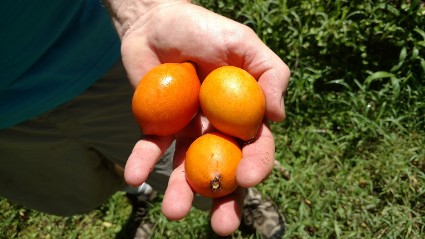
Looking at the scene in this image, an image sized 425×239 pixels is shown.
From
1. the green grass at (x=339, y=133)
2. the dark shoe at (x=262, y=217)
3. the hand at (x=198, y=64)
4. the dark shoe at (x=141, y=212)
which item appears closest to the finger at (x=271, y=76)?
the hand at (x=198, y=64)

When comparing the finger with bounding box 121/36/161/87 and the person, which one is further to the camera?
the finger with bounding box 121/36/161/87

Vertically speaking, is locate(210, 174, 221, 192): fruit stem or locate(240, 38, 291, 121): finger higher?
locate(240, 38, 291, 121): finger

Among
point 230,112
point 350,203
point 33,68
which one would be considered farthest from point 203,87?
point 350,203

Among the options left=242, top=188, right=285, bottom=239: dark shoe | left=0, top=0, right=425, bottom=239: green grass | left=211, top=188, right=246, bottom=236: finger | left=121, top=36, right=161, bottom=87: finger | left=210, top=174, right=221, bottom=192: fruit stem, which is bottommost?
left=242, top=188, right=285, bottom=239: dark shoe

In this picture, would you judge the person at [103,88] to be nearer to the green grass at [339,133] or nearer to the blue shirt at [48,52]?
the blue shirt at [48,52]

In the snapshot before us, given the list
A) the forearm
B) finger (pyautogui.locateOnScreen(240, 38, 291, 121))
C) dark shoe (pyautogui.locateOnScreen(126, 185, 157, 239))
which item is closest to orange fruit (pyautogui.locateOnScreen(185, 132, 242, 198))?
finger (pyautogui.locateOnScreen(240, 38, 291, 121))

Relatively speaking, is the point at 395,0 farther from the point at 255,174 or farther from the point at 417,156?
the point at 255,174

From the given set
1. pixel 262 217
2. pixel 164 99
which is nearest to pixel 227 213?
pixel 164 99

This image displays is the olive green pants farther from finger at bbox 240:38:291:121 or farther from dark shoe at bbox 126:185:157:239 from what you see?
finger at bbox 240:38:291:121
